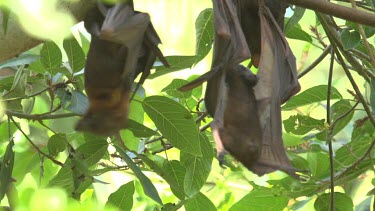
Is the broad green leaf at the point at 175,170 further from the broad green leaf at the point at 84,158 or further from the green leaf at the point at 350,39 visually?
the green leaf at the point at 350,39

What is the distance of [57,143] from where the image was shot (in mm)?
1518

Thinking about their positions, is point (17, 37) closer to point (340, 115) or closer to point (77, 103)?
point (77, 103)

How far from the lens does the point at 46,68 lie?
1.36 metres

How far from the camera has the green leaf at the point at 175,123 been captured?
135 centimetres

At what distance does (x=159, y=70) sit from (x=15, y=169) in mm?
615

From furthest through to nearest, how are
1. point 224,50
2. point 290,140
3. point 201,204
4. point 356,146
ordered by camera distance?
point 290,140 < point 356,146 < point 201,204 < point 224,50

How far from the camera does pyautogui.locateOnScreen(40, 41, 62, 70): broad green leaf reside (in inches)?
52.5

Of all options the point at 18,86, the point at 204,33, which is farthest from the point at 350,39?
the point at 18,86

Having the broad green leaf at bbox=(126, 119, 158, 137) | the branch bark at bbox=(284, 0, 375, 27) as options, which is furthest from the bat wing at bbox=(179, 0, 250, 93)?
the broad green leaf at bbox=(126, 119, 158, 137)

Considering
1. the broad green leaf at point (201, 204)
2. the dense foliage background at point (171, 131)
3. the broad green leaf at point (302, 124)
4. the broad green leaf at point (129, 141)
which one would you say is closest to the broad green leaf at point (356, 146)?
the dense foliage background at point (171, 131)

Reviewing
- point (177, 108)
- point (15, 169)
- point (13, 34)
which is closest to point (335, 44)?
point (177, 108)

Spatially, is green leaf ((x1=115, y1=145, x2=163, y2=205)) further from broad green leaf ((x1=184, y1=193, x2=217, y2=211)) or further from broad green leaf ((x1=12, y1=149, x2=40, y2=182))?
broad green leaf ((x1=12, y1=149, x2=40, y2=182))

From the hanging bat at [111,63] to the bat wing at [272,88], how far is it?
7.2 inches

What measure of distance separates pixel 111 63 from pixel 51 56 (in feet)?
1.47
